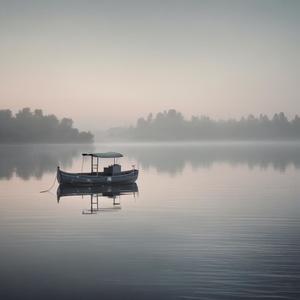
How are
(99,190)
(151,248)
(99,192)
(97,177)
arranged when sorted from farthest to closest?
1. (97,177)
2. (99,190)
3. (99,192)
4. (151,248)

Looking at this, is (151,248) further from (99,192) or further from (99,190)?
(99,190)

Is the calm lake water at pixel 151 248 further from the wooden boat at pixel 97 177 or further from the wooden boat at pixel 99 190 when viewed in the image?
the wooden boat at pixel 97 177

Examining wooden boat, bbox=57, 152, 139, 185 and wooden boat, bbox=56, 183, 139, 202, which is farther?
wooden boat, bbox=57, 152, 139, 185

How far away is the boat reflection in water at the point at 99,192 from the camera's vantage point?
1676 inches

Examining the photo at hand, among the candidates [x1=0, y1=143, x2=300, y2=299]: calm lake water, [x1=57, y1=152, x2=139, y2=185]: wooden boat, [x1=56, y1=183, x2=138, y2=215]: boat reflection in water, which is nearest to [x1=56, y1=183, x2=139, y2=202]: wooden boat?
[x1=56, y1=183, x2=138, y2=215]: boat reflection in water

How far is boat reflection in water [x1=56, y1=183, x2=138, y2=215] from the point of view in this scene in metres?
42.6

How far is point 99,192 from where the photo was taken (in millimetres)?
54531

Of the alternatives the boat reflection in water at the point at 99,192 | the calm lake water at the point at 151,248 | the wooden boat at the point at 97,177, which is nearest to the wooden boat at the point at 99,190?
the boat reflection in water at the point at 99,192

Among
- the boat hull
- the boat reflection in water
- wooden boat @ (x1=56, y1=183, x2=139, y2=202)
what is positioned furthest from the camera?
the boat hull

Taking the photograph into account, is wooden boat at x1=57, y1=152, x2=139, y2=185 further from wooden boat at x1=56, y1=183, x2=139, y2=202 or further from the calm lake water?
the calm lake water

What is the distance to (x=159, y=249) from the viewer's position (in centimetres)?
2372

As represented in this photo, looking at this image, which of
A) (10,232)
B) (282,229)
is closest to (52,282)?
(10,232)

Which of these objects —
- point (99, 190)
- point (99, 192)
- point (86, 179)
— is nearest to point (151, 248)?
point (99, 192)

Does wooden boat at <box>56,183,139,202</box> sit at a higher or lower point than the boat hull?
lower
